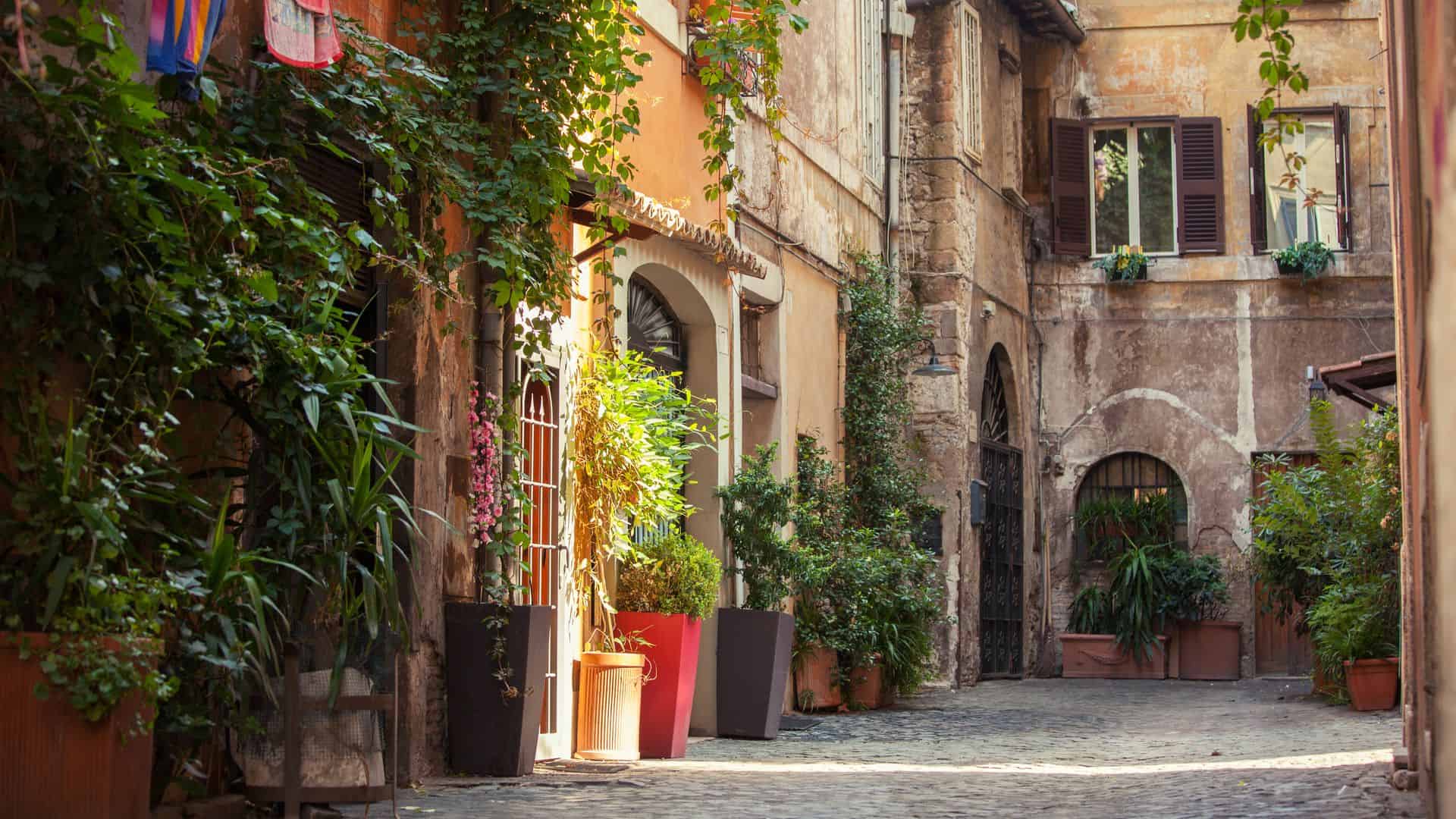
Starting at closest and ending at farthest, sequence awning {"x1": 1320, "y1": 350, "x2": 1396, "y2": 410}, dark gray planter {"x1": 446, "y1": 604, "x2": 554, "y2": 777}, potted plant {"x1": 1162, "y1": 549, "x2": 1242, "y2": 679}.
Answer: dark gray planter {"x1": 446, "y1": 604, "x2": 554, "y2": 777}
awning {"x1": 1320, "y1": 350, "x2": 1396, "y2": 410}
potted plant {"x1": 1162, "y1": 549, "x2": 1242, "y2": 679}

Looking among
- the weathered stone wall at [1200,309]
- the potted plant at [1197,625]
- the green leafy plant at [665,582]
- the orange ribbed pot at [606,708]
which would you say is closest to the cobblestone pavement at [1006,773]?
the orange ribbed pot at [606,708]

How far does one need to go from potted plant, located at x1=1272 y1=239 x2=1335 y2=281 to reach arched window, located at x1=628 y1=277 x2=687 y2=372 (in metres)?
9.16

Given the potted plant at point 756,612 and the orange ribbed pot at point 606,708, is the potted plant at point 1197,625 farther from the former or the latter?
the orange ribbed pot at point 606,708

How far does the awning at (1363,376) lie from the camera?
11.7m

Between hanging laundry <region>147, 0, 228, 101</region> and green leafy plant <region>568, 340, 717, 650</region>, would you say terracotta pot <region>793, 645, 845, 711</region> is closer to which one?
green leafy plant <region>568, 340, 717, 650</region>

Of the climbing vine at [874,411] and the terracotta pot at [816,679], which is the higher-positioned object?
the climbing vine at [874,411]

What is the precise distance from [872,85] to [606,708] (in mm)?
7879

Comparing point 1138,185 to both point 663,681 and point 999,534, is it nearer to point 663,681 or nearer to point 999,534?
point 999,534

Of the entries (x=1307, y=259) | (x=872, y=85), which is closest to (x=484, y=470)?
(x=872, y=85)

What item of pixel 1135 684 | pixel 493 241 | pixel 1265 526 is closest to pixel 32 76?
pixel 493 241

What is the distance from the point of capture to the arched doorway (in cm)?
1642

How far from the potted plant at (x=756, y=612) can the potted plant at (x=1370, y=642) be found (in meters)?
3.60

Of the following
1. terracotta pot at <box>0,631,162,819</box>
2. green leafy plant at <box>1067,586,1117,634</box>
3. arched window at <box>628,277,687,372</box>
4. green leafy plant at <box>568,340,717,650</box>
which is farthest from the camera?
green leafy plant at <box>1067,586,1117,634</box>

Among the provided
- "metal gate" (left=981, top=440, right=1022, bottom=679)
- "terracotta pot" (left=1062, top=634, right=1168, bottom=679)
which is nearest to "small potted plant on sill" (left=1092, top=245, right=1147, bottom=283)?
"metal gate" (left=981, top=440, right=1022, bottom=679)
